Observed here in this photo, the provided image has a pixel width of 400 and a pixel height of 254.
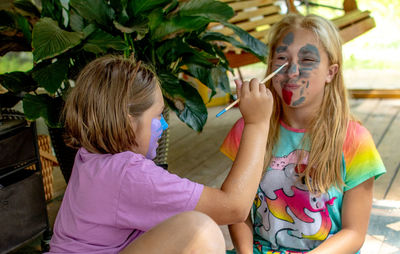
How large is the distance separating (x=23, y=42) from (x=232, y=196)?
140 cm

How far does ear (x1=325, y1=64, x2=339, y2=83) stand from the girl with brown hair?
14.2 inches

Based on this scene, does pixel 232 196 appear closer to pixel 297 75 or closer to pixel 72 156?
pixel 297 75

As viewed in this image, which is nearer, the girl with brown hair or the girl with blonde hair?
the girl with brown hair

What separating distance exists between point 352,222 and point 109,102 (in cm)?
74

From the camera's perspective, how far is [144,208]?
1048mm

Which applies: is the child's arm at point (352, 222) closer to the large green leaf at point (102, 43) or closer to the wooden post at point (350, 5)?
the large green leaf at point (102, 43)

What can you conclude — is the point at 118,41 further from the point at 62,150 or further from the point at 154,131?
the point at 154,131

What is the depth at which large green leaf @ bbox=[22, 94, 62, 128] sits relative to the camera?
1803 mm

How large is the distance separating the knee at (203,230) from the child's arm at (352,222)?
1.29 feet

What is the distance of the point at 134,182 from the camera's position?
1.03 metres

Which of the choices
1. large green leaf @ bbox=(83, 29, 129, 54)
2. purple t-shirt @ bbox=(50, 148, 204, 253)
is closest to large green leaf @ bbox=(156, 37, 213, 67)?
large green leaf @ bbox=(83, 29, 129, 54)

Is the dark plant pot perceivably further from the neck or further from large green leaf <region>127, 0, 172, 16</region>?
the neck

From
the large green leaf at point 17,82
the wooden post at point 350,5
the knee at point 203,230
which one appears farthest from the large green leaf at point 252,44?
the wooden post at point 350,5

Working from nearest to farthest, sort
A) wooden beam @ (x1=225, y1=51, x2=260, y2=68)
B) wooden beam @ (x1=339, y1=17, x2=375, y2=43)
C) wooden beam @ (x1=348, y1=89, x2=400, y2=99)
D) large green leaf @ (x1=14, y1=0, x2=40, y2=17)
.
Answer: large green leaf @ (x1=14, y1=0, x2=40, y2=17) → wooden beam @ (x1=225, y1=51, x2=260, y2=68) → wooden beam @ (x1=339, y1=17, x2=375, y2=43) → wooden beam @ (x1=348, y1=89, x2=400, y2=99)
